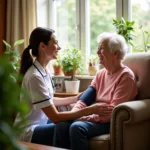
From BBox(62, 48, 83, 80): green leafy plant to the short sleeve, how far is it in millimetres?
1133

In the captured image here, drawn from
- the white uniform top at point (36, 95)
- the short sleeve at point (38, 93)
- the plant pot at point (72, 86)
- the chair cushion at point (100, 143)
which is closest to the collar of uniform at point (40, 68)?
the white uniform top at point (36, 95)

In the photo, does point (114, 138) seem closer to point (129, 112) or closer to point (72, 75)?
point (129, 112)

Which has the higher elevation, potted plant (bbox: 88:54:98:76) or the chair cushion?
potted plant (bbox: 88:54:98:76)

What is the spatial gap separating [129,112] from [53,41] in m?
0.82

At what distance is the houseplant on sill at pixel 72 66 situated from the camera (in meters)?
3.40

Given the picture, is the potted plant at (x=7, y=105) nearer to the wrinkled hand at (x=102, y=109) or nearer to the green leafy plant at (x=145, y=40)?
the wrinkled hand at (x=102, y=109)

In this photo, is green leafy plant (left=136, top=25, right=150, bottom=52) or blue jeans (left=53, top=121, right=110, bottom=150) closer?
blue jeans (left=53, top=121, right=110, bottom=150)

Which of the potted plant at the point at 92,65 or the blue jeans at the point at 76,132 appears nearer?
the blue jeans at the point at 76,132

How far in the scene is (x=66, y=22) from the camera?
158 inches

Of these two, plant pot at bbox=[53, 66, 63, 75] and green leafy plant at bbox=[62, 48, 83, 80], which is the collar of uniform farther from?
plant pot at bbox=[53, 66, 63, 75]

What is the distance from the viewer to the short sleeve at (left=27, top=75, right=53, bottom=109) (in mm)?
2270

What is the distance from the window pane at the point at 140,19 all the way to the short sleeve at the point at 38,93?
54.0 inches

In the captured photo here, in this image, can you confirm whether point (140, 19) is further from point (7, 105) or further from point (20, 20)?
point (7, 105)

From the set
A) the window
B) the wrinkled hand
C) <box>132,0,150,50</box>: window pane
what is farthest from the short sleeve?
the window
